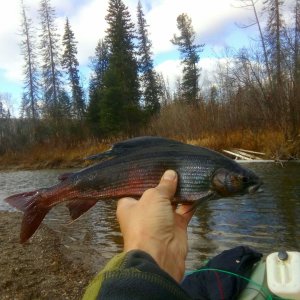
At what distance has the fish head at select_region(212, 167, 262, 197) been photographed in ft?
8.73

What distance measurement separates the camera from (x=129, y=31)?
173 feet

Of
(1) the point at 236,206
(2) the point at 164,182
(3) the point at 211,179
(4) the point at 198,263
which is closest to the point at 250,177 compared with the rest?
(3) the point at 211,179

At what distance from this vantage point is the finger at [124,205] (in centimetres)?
223

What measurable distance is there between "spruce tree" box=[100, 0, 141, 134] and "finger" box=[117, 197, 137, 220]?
42875 mm

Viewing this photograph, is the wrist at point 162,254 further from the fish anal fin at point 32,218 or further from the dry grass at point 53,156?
the dry grass at point 53,156

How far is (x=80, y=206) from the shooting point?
292cm

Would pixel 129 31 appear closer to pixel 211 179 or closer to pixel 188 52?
pixel 188 52

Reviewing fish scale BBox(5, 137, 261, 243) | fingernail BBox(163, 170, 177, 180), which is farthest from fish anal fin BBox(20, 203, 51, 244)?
fingernail BBox(163, 170, 177, 180)

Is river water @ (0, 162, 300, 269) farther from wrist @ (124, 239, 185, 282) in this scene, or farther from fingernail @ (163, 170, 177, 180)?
wrist @ (124, 239, 185, 282)

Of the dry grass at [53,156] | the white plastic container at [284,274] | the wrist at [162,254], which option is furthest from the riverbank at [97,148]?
the wrist at [162,254]

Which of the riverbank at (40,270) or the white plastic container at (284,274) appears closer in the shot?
the white plastic container at (284,274)

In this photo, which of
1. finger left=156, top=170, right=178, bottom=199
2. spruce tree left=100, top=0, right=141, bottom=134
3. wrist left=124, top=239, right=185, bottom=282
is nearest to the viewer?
wrist left=124, top=239, right=185, bottom=282

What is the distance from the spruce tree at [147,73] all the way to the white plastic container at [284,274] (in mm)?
46182

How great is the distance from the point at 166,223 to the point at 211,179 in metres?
0.70
